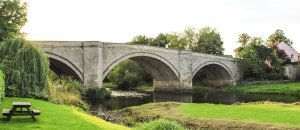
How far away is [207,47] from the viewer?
88.4m

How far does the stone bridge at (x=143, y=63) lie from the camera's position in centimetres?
4765

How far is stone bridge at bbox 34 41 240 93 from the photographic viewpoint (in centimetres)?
4765

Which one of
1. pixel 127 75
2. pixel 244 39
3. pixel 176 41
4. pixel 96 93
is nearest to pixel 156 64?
pixel 127 75

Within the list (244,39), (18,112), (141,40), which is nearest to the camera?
(18,112)

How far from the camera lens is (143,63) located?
6569 centimetres

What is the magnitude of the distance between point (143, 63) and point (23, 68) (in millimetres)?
39067

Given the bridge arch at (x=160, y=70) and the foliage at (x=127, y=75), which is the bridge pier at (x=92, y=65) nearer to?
the bridge arch at (x=160, y=70)

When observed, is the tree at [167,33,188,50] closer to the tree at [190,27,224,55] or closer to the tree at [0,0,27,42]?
the tree at [190,27,224,55]

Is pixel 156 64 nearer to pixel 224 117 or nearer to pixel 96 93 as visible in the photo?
pixel 96 93

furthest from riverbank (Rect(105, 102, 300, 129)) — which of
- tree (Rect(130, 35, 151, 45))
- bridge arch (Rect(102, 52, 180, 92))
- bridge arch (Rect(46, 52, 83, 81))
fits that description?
tree (Rect(130, 35, 151, 45))

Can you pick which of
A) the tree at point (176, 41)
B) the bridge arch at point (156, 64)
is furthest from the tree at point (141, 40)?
the bridge arch at point (156, 64)

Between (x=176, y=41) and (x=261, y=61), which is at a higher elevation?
(x=176, y=41)

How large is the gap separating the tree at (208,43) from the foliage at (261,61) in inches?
405

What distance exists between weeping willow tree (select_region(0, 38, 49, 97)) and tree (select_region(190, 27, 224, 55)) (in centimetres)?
6189
